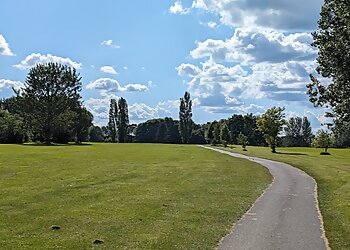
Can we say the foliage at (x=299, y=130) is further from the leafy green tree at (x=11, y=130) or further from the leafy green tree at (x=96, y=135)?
the leafy green tree at (x=11, y=130)

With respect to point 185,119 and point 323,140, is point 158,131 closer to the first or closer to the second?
point 185,119

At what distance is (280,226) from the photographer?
13438 mm

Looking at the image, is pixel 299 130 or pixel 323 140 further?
pixel 299 130

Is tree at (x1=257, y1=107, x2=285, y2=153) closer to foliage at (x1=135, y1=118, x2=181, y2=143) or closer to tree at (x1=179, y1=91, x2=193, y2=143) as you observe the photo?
tree at (x1=179, y1=91, x2=193, y2=143)

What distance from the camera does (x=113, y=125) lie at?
16388 cm

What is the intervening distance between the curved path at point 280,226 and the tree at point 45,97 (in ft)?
264

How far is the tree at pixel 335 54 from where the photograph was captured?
2331 centimetres

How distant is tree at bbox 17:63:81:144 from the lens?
9606cm

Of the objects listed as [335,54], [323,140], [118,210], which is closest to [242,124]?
[323,140]

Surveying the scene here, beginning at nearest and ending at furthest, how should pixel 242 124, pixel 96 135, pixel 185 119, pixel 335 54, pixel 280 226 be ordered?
pixel 280 226 < pixel 335 54 < pixel 185 119 < pixel 242 124 < pixel 96 135

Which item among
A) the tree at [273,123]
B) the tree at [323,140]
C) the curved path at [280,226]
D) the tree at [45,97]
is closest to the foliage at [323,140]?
the tree at [323,140]

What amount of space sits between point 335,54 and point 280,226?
1304 cm

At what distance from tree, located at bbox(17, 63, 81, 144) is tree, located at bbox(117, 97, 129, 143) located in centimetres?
6315

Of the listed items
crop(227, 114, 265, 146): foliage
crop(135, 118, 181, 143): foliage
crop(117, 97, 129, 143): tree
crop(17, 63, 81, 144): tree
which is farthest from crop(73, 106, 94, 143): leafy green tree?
crop(135, 118, 181, 143): foliage
